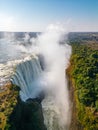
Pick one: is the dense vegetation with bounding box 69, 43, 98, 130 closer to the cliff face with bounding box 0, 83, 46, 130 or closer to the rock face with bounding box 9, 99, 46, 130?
the rock face with bounding box 9, 99, 46, 130

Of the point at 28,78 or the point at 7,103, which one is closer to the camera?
the point at 7,103

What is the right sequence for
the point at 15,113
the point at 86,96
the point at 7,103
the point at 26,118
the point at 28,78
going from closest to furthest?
the point at 15,113
the point at 7,103
the point at 26,118
the point at 86,96
the point at 28,78

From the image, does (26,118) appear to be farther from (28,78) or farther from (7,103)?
(28,78)

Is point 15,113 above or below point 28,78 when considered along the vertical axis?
above

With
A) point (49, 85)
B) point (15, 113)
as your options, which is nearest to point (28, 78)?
point (49, 85)

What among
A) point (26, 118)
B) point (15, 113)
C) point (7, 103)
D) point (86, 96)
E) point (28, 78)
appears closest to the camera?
point (15, 113)

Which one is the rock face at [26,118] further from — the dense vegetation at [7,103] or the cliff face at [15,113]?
the dense vegetation at [7,103]

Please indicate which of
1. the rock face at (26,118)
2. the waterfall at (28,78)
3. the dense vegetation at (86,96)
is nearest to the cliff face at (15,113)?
the rock face at (26,118)

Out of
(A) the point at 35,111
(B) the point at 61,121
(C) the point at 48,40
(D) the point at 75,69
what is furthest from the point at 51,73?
(C) the point at 48,40

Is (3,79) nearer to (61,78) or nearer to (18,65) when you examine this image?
(18,65)
